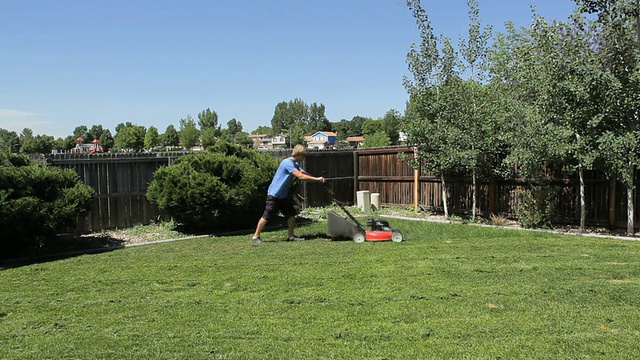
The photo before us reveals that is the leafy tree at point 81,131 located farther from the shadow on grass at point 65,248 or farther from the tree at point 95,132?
the shadow on grass at point 65,248

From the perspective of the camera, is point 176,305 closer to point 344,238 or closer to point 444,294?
point 444,294

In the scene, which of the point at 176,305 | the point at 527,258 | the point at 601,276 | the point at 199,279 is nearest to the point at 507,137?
the point at 527,258

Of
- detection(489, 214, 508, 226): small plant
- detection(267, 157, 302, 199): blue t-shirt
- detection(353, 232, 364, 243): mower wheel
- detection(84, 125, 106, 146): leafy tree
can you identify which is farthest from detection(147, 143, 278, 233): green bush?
detection(84, 125, 106, 146): leafy tree

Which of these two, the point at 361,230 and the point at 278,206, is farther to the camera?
the point at 278,206

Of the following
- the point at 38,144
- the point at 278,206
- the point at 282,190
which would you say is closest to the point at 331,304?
the point at 282,190

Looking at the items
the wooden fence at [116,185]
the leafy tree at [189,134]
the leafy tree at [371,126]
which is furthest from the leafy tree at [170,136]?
the wooden fence at [116,185]

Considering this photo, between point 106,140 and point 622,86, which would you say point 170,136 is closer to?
point 106,140

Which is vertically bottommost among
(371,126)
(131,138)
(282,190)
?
(282,190)

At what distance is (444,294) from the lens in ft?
18.2

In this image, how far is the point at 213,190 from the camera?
10.4 m

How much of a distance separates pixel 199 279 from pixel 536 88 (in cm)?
766

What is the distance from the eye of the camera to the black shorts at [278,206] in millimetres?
9383

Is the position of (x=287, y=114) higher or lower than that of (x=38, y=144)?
higher

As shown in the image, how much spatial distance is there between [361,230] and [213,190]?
316 centimetres
